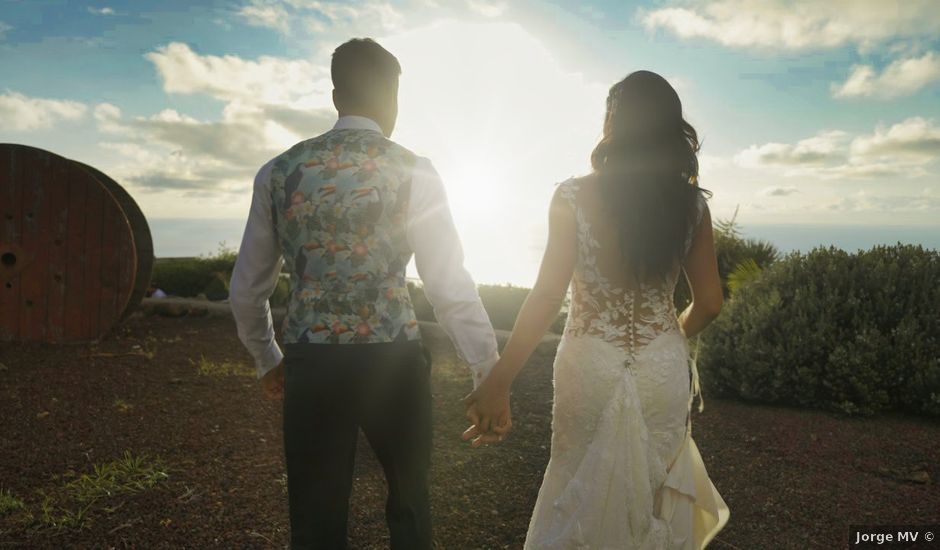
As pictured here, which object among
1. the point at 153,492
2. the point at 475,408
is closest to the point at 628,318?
the point at 475,408

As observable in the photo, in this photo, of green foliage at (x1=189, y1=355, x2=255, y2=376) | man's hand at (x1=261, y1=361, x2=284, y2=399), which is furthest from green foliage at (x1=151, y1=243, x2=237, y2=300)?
man's hand at (x1=261, y1=361, x2=284, y2=399)

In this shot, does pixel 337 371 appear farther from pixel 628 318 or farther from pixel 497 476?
pixel 497 476

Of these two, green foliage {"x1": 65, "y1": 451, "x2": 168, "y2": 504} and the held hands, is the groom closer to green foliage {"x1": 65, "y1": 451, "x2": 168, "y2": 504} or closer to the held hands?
the held hands

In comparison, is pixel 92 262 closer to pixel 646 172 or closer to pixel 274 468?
pixel 274 468

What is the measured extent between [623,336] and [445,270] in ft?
2.60

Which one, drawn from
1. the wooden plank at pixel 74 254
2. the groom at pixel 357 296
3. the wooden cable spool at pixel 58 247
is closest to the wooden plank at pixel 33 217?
the wooden cable spool at pixel 58 247

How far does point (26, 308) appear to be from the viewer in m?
8.15

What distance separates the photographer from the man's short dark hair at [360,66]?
2369 millimetres

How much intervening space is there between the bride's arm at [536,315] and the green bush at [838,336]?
4063 millimetres

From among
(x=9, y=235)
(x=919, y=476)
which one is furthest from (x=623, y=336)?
(x=9, y=235)

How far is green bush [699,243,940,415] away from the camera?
5684 millimetres

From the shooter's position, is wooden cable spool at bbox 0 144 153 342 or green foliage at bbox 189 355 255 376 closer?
green foliage at bbox 189 355 255 376

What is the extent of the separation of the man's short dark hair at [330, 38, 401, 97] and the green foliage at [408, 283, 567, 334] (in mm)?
8029

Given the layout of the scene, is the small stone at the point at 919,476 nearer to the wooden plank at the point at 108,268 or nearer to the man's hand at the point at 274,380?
the man's hand at the point at 274,380
